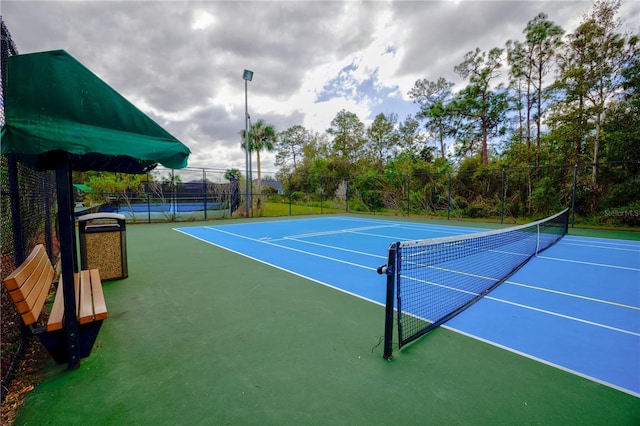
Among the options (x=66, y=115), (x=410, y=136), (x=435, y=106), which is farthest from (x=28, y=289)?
(x=410, y=136)

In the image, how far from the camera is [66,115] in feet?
6.72

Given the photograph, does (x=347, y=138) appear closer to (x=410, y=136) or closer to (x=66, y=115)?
(x=410, y=136)

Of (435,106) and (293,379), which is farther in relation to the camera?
(435,106)

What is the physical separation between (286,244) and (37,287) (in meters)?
6.36

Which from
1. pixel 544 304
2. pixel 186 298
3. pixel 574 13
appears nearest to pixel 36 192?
pixel 186 298

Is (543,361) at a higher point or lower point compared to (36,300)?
lower

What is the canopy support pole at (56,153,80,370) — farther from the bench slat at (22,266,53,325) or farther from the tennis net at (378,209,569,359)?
the tennis net at (378,209,569,359)

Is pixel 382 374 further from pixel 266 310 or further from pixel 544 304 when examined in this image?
pixel 544 304

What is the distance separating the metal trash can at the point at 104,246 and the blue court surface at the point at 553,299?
2.78 metres

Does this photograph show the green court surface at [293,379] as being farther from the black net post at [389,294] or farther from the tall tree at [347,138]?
the tall tree at [347,138]

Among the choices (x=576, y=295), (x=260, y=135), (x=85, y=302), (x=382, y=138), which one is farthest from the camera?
(x=382, y=138)

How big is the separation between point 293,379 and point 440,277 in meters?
3.96

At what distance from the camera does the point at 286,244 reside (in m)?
8.91

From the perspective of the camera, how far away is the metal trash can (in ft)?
16.6
